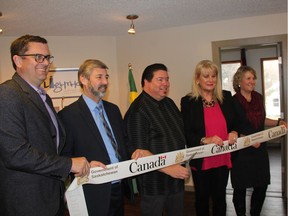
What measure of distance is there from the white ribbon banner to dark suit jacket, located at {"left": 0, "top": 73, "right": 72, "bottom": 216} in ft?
0.58

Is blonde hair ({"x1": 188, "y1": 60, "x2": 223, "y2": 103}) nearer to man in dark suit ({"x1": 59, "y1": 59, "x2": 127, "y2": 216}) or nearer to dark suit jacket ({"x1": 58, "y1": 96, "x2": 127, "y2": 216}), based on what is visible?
man in dark suit ({"x1": 59, "y1": 59, "x2": 127, "y2": 216})

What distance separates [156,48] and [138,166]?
316 centimetres

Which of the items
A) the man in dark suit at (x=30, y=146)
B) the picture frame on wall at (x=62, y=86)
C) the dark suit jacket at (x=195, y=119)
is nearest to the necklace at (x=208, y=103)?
the dark suit jacket at (x=195, y=119)

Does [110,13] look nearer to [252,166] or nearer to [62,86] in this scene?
[62,86]

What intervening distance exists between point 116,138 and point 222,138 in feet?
3.48

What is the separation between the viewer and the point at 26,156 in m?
1.37

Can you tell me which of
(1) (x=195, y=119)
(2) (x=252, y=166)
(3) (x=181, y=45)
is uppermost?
(3) (x=181, y=45)

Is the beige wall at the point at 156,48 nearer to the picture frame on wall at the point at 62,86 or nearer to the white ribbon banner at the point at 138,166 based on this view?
the picture frame on wall at the point at 62,86

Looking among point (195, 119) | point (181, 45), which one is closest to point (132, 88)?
point (181, 45)

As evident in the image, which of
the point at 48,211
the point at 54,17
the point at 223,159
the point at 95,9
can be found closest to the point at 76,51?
the point at 54,17

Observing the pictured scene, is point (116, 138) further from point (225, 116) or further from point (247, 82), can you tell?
point (247, 82)

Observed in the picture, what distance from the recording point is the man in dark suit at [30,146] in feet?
4.51

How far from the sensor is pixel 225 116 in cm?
254

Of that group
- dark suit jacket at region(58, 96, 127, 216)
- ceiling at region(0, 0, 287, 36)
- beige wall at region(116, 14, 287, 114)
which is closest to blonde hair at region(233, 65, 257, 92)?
ceiling at region(0, 0, 287, 36)
